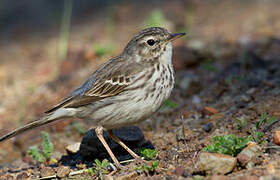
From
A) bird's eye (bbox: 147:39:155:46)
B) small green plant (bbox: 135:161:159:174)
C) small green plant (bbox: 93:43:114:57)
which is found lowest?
small green plant (bbox: 135:161:159:174)

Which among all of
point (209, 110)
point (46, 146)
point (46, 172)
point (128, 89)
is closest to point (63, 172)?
point (46, 172)

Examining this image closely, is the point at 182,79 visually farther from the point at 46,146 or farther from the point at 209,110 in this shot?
the point at 46,146

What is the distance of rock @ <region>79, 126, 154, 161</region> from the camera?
5.86 metres

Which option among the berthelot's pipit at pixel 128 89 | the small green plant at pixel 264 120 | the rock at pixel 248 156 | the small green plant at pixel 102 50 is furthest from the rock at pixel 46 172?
the small green plant at pixel 102 50

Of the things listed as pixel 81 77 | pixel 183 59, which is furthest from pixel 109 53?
pixel 183 59

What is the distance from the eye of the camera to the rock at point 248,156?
168 inches

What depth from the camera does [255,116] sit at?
5777mm

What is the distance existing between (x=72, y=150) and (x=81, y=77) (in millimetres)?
2965

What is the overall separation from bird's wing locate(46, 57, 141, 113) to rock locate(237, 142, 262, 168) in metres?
1.72

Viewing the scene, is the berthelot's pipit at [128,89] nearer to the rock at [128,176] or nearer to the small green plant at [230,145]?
the rock at [128,176]

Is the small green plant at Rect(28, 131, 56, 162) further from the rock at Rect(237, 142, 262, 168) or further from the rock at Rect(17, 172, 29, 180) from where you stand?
the rock at Rect(237, 142, 262, 168)

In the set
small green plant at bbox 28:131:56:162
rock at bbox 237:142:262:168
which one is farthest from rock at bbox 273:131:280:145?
small green plant at bbox 28:131:56:162

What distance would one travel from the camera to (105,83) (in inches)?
222

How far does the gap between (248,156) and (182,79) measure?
3.67 meters
